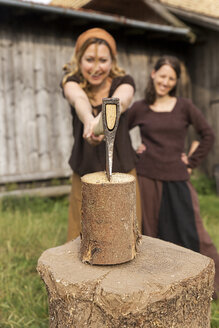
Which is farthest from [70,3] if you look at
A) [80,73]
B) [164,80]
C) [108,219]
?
[108,219]

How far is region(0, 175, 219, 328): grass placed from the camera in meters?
2.22

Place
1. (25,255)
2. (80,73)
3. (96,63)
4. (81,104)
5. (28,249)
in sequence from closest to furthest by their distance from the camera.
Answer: (81,104)
(96,63)
(80,73)
(25,255)
(28,249)

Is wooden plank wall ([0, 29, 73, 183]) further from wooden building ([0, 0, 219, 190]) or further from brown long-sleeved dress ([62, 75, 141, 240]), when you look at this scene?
brown long-sleeved dress ([62, 75, 141, 240])

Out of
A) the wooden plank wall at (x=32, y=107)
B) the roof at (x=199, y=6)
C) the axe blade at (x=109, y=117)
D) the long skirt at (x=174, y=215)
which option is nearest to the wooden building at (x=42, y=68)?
the wooden plank wall at (x=32, y=107)

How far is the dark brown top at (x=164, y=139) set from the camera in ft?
8.26

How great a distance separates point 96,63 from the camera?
6.47 feet

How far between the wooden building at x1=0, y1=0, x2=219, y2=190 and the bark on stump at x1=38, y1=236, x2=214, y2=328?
127 inches

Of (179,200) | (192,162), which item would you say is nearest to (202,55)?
(192,162)

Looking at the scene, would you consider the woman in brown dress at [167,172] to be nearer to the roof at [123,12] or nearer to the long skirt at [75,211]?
the long skirt at [75,211]

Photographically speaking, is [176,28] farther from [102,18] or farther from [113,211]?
[113,211]

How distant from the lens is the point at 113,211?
1388 mm

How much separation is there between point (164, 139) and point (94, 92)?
711mm

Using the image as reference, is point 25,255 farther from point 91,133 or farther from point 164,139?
point 91,133

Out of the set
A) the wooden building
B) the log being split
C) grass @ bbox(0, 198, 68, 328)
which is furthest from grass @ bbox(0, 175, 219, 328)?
the log being split
